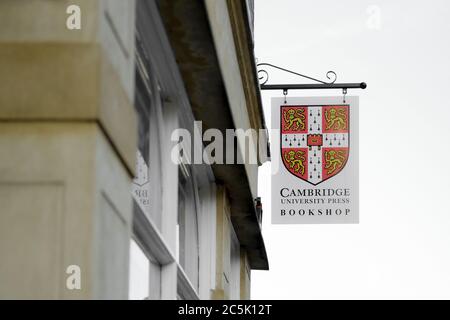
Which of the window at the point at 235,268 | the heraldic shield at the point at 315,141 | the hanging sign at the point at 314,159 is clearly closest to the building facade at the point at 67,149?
the window at the point at 235,268

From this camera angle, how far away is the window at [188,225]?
10.3 meters

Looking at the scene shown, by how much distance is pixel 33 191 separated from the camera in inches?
193

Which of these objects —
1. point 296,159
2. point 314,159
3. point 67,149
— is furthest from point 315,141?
point 67,149

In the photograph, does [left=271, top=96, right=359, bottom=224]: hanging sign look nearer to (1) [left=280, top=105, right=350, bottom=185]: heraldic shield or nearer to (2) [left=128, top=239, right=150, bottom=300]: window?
(1) [left=280, top=105, right=350, bottom=185]: heraldic shield

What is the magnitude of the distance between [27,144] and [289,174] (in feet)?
32.8

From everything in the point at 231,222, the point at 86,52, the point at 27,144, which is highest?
the point at 231,222

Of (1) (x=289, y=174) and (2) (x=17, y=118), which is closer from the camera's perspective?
(2) (x=17, y=118)

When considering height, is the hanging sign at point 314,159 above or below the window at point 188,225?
above

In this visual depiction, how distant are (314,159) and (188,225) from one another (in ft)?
13.7

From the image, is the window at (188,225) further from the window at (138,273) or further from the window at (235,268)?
the window at (235,268)

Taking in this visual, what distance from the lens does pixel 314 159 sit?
14773 millimetres

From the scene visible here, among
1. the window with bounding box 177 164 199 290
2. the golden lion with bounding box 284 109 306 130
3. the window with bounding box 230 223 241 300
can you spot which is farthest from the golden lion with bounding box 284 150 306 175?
the window with bounding box 177 164 199 290
